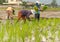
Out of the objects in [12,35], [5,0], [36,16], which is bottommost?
[5,0]

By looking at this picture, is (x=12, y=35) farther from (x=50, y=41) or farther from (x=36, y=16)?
(x=36, y=16)


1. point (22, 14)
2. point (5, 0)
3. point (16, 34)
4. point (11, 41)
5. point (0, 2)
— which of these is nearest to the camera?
point (11, 41)

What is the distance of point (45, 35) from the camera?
4711mm

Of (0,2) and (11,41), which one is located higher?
(11,41)

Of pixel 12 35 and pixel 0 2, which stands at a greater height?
pixel 12 35

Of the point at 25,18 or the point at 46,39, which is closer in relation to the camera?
the point at 46,39

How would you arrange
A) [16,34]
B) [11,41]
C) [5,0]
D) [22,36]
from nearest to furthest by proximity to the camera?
[11,41]
[22,36]
[16,34]
[5,0]

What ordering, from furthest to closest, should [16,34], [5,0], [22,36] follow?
1. [5,0]
2. [16,34]
3. [22,36]

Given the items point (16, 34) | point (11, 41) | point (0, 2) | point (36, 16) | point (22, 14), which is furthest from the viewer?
point (0, 2)

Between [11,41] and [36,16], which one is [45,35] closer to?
[11,41]

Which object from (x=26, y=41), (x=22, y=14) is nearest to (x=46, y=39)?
(x=26, y=41)

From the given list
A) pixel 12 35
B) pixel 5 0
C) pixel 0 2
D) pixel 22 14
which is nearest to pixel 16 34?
pixel 12 35

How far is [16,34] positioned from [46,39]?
59 cm

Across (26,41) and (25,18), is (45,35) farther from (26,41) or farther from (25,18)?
(25,18)
